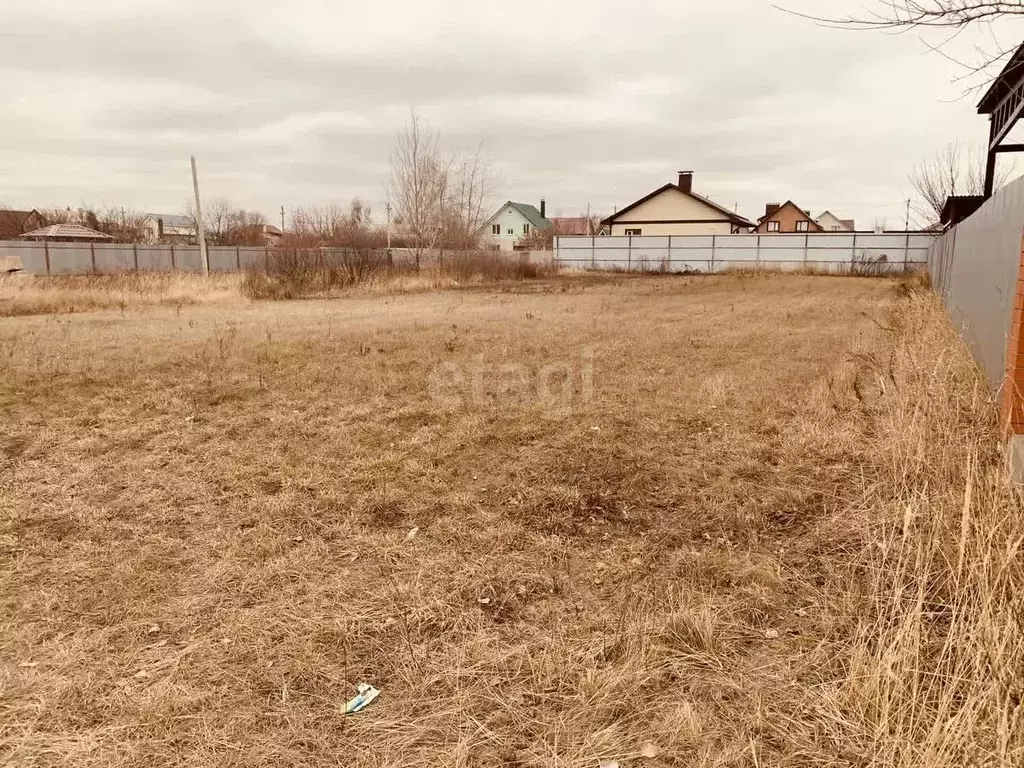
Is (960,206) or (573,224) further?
(573,224)

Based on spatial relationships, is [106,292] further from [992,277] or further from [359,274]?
[992,277]

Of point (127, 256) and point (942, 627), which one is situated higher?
point (127, 256)

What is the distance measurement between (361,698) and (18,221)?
2463 inches

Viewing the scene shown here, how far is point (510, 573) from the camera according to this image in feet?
9.20

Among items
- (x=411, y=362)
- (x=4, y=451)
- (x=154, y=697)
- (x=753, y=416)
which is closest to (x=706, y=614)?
(x=154, y=697)

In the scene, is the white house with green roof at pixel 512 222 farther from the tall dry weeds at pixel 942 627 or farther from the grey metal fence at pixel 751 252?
the tall dry weeds at pixel 942 627

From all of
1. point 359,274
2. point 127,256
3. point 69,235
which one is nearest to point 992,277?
point 359,274

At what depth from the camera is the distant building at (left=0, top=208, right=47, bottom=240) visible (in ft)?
154

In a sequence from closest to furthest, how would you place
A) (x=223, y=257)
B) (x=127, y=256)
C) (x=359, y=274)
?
(x=359, y=274) < (x=127, y=256) < (x=223, y=257)

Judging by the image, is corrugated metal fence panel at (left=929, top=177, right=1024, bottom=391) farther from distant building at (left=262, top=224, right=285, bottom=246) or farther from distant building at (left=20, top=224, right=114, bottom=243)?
distant building at (left=20, top=224, right=114, bottom=243)

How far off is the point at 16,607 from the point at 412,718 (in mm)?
1797
